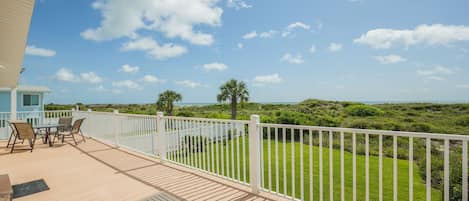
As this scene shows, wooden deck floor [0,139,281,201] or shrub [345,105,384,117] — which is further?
shrub [345,105,384,117]

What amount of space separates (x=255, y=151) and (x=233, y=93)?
16.4 metres

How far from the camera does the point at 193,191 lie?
10.5ft

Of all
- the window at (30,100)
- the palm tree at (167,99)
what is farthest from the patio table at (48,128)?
the palm tree at (167,99)

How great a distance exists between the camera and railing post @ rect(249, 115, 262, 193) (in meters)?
3.12

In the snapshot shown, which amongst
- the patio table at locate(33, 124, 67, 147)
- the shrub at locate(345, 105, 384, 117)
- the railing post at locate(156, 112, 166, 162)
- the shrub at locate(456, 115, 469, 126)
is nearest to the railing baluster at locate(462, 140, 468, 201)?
the railing post at locate(156, 112, 166, 162)

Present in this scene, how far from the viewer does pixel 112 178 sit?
3.76 m

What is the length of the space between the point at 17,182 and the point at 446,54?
2480 cm

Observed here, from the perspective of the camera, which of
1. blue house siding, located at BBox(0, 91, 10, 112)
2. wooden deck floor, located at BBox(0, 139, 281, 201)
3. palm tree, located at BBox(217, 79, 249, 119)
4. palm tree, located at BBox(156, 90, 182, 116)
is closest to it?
wooden deck floor, located at BBox(0, 139, 281, 201)

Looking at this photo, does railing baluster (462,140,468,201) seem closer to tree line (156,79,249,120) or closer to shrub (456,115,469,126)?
tree line (156,79,249,120)

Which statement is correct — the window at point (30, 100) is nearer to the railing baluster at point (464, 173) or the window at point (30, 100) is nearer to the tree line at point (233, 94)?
the tree line at point (233, 94)

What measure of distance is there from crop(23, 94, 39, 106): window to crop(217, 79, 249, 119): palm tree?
41.7 feet

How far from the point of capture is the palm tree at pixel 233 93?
63.7 feet

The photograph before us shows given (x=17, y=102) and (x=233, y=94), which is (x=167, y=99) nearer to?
(x=233, y=94)

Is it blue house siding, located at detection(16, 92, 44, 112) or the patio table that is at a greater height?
blue house siding, located at detection(16, 92, 44, 112)
